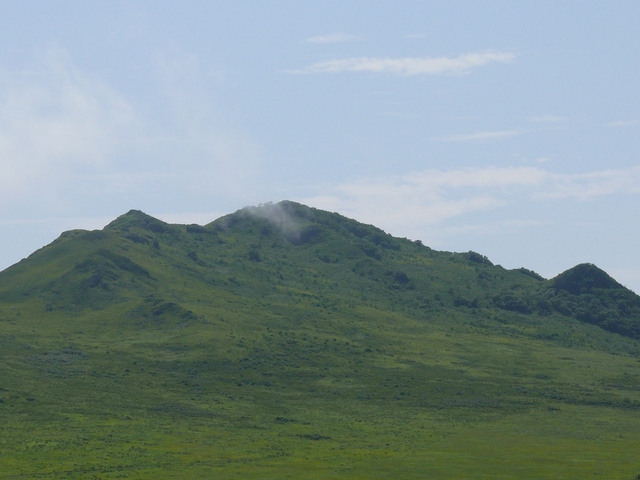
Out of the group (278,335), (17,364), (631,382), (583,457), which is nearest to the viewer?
(583,457)

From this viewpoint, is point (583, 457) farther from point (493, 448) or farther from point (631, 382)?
point (631, 382)

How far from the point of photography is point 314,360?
574 ft

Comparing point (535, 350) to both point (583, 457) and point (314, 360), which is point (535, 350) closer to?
point (314, 360)

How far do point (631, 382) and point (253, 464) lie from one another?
93.5 m

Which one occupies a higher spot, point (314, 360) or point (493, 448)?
point (314, 360)

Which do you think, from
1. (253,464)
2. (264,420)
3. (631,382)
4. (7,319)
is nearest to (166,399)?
(264,420)

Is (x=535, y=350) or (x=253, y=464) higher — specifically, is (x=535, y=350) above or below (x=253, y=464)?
above

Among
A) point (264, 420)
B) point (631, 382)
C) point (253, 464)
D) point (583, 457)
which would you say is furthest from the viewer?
point (631, 382)

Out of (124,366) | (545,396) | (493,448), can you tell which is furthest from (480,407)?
(124,366)

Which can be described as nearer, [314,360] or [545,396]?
[545,396]

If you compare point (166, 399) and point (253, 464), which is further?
point (166, 399)

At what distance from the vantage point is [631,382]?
17162 centimetres

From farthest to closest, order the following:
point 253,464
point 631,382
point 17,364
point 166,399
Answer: point 631,382, point 17,364, point 166,399, point 253,464

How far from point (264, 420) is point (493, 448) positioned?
34501 mm
